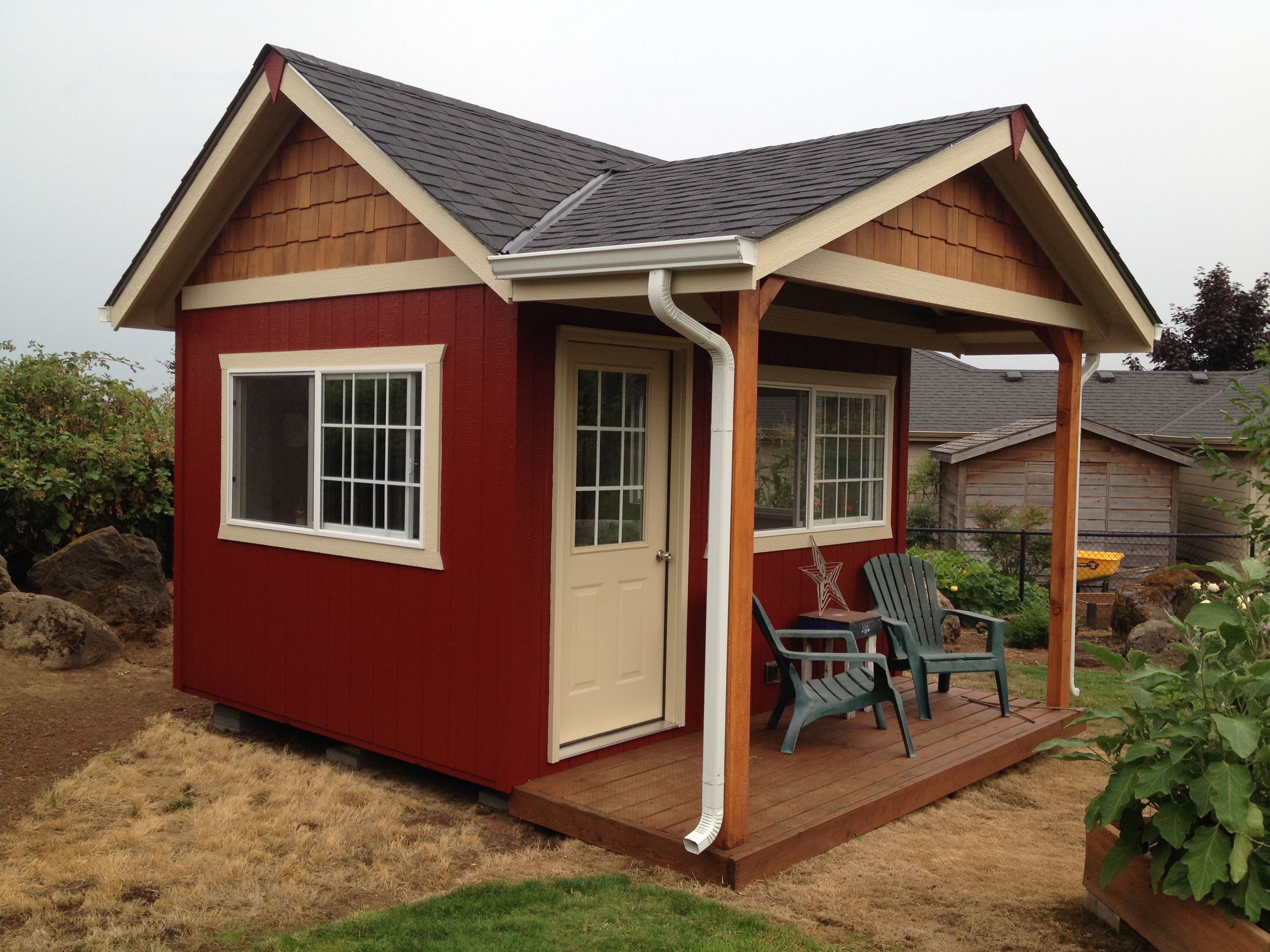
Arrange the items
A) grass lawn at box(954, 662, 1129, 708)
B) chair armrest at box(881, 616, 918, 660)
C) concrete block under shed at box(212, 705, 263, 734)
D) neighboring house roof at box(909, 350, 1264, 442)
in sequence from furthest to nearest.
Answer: neighboring house roof at box(909, 350, 1264, 442) < grass lawn at box(954, 662, 1129, 708) < concrete block under shed at box(212, 705, 263, 734) < chair armrest at box(881, 616, 918, 660)

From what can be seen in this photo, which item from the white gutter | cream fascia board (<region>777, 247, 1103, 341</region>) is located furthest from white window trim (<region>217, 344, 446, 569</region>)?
cream fascia board (<region>777, 247, 1103, 341</region>)

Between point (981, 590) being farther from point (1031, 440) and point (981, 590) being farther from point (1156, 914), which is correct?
point (1156, 914)

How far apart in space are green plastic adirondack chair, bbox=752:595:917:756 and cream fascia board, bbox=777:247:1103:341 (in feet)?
5.07

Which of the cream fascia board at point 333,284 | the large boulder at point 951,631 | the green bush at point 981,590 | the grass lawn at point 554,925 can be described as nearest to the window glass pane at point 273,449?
the cream fascia board at point 333,284

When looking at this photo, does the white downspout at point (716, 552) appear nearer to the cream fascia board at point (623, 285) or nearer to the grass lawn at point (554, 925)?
the cream fascia board at point (623, 285)

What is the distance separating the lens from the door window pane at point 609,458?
17.7 ft

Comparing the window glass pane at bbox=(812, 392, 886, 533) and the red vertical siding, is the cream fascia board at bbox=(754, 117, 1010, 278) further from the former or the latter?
the window glass pane at bbox=(812, 392, 886, 533)

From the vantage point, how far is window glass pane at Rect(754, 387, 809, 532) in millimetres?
6570

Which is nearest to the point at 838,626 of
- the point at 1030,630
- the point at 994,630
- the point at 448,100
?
the point at 994,630

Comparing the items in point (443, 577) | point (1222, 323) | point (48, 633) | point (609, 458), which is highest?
point (1222, 323)

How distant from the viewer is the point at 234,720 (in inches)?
A: 264

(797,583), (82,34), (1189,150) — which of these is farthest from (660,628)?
(1189,150)

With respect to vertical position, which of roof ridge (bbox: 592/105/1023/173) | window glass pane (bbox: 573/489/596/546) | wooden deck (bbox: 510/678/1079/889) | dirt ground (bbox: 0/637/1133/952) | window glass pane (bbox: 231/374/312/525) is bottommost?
dirt ground (bbox: 0/637/1133/952)

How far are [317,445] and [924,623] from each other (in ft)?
12.7
